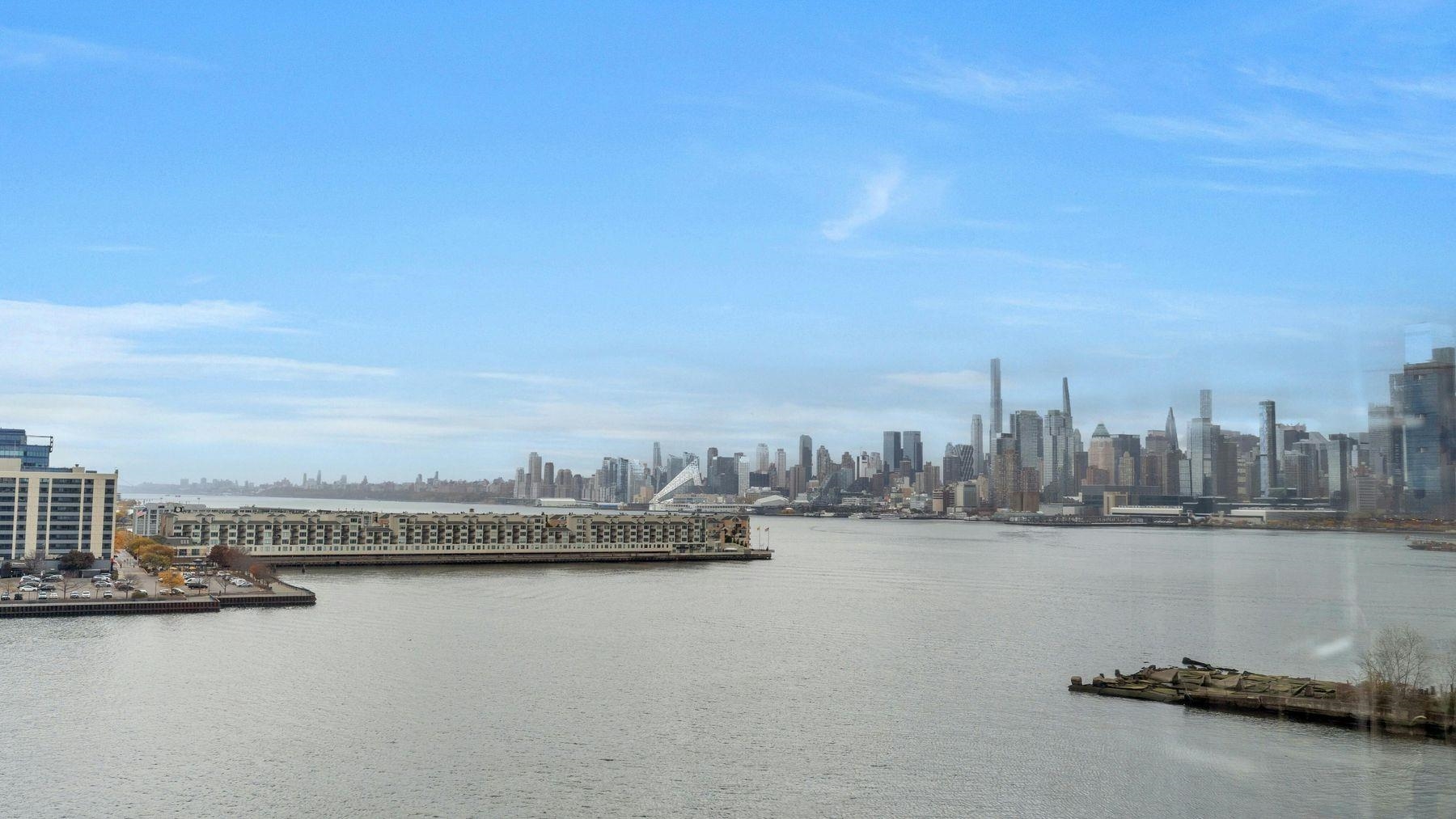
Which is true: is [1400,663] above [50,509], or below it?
below

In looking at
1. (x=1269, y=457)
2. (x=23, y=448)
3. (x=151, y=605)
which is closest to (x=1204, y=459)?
(x=1269, y=457)

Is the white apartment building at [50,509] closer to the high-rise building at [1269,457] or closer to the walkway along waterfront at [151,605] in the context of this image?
the walkway along waterfront at [151,605]

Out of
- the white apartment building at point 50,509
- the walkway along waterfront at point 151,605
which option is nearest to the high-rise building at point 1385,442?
the walkway along waterfront at point 151,605

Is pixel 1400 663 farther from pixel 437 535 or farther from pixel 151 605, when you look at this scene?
pixel 437 535

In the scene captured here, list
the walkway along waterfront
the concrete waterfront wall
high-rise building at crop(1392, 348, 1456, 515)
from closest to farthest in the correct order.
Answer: high-rise building at crop(1392, 348, 1456, 515) → the walkway along waterfront → the concrete waterfront wall

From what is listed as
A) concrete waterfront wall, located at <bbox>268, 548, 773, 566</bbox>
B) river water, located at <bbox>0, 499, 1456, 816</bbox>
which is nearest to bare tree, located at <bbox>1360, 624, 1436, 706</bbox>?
river water, located at <bbox>0, 499, 1456, 816</bbox>

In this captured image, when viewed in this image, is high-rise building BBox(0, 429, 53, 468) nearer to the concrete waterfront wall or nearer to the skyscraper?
the concrete waterfront wall

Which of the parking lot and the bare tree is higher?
the bare tree

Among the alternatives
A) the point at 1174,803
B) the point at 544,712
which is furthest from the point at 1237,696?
the point at 544,712
